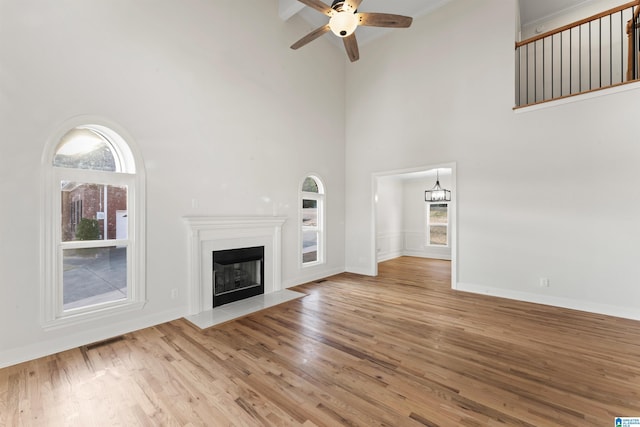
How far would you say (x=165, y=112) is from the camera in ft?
11.8

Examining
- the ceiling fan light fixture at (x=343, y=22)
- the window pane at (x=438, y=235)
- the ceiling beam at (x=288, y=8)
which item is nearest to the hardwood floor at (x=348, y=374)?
the ceiling fan light fixture at (x=343, y=22)

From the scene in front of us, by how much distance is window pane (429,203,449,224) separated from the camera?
879cm

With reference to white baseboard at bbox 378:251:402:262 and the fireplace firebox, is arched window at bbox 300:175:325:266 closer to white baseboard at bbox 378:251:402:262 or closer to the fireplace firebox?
the fireplace firebox

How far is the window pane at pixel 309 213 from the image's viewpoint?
5708 mm

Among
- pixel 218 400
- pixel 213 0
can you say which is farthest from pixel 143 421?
pixel 213 0

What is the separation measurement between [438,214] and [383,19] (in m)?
7.02

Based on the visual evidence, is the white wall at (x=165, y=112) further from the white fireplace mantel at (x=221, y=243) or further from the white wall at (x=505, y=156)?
the white wall at (x=505, y=156)

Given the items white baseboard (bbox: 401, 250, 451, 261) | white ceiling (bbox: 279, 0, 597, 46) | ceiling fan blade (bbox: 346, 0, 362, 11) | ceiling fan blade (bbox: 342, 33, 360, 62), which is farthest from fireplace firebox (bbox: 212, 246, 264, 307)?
white baseboard (bbox: 401, 250, 451, 261)

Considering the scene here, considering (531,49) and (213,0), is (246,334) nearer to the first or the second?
(213,0)

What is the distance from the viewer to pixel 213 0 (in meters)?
4.07

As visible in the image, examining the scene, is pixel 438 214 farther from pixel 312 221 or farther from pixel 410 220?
pixel 312 221

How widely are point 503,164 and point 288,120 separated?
385 cm

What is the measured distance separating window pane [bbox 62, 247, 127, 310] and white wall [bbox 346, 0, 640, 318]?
14.9 feet

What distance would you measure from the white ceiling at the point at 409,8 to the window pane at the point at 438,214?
5.02 m
